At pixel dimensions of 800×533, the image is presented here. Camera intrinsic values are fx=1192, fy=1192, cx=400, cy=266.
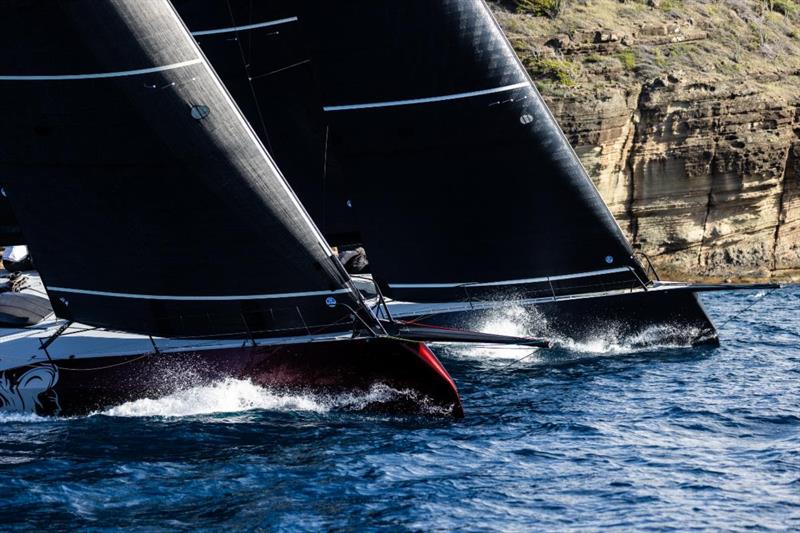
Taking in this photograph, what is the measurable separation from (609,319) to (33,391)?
11.4m

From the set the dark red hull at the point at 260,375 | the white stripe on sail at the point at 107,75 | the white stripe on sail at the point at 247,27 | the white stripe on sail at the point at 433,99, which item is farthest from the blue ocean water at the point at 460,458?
the white stripe on sail at the point at 247,27

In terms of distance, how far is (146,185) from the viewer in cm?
1956

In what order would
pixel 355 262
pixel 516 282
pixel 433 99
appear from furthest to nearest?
pixel 355 262 < pixel 516 282 < pixel 433 99

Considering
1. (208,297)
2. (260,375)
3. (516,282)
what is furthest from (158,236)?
(516,282)

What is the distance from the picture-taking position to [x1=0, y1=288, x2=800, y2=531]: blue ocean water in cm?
1543

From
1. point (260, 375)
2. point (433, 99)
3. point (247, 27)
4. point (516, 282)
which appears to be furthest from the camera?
point (247, 27)

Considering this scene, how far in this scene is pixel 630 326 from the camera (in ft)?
81.0

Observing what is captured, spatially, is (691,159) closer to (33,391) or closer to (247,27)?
(247,27)

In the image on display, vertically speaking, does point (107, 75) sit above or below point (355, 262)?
above

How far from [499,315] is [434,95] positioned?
15.6 feet

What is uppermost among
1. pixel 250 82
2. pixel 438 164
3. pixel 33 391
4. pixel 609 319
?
pixel 250 82

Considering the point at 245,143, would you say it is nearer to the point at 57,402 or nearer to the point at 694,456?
the point at 57,402

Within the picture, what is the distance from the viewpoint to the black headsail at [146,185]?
18.8 meters

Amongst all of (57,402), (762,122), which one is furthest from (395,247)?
(762,122)
